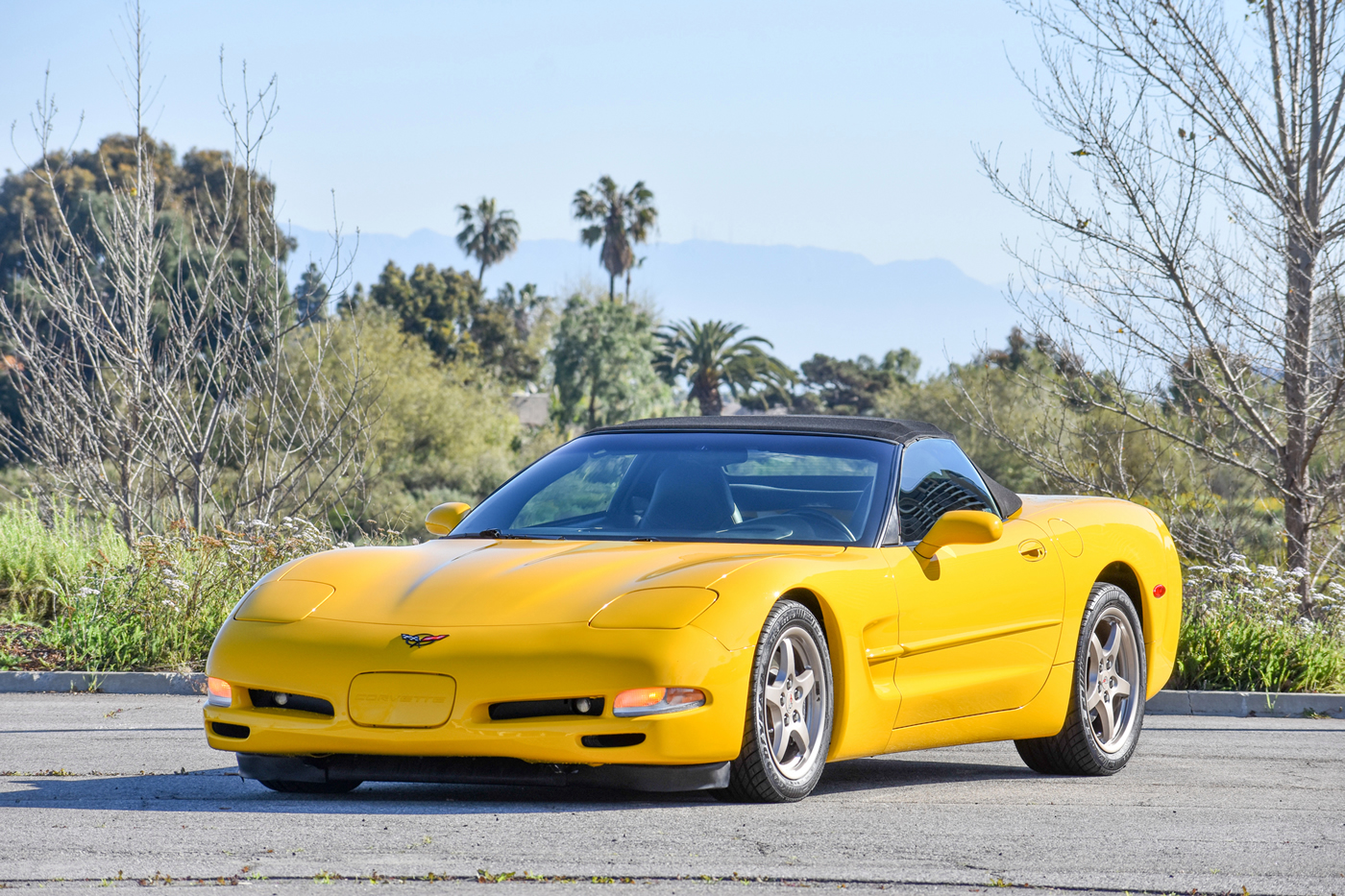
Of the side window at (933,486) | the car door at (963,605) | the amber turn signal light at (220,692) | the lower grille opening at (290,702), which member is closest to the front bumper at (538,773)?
the lower grille opening at (290,702)

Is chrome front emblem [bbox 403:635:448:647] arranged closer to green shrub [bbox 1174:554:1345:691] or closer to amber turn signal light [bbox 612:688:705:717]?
amber turn signal light [bbox 612:688:705:717]

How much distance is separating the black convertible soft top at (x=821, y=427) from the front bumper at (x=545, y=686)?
1672 mm

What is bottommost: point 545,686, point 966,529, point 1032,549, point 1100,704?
point 1100,704

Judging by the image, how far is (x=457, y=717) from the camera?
202 inches

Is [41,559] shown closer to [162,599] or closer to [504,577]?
[162,599]

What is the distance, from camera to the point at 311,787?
233 inches

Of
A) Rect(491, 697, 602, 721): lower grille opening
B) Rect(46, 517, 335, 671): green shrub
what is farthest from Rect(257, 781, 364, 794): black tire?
Rect(46, 517, 335, 671): green shrub

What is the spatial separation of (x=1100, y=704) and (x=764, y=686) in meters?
2.45

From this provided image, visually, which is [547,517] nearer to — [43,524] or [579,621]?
[579,621]

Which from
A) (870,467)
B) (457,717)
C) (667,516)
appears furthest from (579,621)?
(870,467)

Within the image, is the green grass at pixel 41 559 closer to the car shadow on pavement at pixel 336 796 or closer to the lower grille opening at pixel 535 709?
the car shadow on pavement at pixel 336 796

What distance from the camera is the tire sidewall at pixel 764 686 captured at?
5254mm

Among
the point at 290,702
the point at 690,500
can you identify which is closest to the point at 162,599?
the point at 690,500

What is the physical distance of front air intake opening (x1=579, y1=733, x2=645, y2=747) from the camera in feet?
16.8
